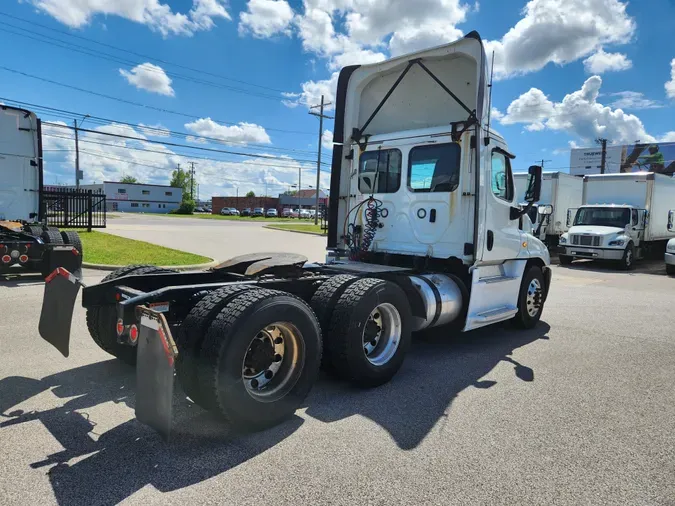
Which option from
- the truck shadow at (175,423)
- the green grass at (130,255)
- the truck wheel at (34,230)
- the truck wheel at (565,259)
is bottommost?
the truck shadow at (175,423)

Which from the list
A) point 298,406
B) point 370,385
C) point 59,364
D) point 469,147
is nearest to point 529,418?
point 370,385

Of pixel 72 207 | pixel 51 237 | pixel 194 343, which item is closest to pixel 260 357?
pixel 194 343

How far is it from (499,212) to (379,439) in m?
→ 3.71

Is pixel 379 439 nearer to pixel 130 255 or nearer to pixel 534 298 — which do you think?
pixel 534 298

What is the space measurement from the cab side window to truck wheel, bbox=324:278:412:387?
2.32 m

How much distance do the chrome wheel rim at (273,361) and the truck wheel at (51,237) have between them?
25.7ft

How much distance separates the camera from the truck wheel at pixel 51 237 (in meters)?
9.58

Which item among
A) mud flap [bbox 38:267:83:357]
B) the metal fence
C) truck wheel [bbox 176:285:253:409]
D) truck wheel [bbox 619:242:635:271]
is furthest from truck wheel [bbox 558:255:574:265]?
the metal fence

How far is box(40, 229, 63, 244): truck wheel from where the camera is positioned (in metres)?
9.58

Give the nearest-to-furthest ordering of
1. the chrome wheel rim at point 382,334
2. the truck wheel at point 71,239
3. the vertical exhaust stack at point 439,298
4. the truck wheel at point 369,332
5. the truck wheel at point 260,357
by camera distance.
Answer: the truck wheel at point 260,357, the truck wheel at point 369,332, the chrome wheel rim at point 382,334, the vertical exhaust stack at point 439,298, the truck wheel at point 71,239

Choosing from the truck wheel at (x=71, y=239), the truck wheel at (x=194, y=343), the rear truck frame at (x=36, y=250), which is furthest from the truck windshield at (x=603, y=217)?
the truck wheel at (x=194, y=343)

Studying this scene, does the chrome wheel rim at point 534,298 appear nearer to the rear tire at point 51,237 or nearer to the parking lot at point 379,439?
the parking lot at point 379,439

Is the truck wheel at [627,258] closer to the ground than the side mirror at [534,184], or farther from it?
closer to the ground

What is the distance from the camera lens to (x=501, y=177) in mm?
6266
